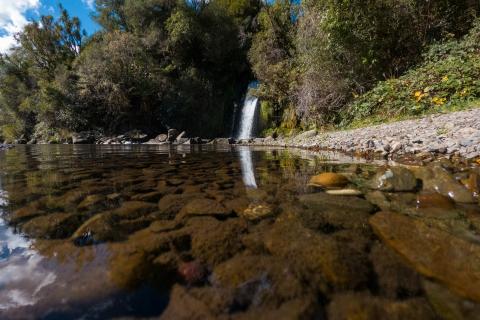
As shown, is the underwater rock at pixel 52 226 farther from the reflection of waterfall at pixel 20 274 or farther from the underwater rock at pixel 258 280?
the underwater rock at pixel 258 280

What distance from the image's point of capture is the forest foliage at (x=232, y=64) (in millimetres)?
9742

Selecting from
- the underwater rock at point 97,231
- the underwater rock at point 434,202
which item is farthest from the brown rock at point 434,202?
the underwater rock at point 97,231

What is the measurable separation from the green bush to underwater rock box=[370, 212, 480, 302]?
6911 mm

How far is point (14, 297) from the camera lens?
1.25 metres

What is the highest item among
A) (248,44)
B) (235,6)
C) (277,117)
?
(235,6)

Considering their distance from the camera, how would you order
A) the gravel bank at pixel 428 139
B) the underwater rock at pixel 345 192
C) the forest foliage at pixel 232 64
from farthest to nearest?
1. the forest foliage at pixel 232 64
2. the gravel bank at pixel 428 139
3. the underwater rock at pixel 345 192

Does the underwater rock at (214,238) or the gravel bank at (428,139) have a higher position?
the gravel bank at (428,139)

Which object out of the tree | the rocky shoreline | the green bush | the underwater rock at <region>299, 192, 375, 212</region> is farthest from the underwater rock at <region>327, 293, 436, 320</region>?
the tree

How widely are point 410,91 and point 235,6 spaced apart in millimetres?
19887

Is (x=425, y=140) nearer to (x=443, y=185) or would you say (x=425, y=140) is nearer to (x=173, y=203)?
(x=443, y=185)

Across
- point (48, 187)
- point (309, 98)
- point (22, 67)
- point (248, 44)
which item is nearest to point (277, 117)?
point (309, 98)

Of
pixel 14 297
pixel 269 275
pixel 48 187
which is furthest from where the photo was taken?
pixel 48 187

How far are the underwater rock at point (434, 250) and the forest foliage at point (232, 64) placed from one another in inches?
292

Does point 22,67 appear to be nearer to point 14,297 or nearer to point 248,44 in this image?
point 248,44
